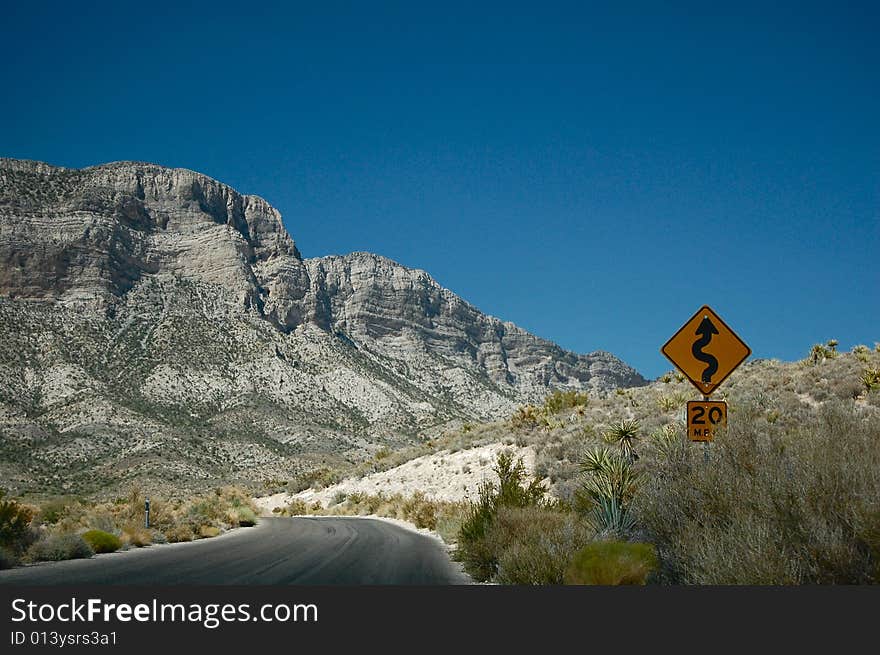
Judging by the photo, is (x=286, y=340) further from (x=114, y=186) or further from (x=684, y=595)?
(x=684, y=595)

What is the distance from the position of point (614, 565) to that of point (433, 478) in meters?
36.2

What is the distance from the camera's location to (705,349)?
11516mm

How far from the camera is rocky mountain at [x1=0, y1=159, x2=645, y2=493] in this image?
6581 cm

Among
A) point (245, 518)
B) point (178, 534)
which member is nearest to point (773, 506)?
point (178, 534)

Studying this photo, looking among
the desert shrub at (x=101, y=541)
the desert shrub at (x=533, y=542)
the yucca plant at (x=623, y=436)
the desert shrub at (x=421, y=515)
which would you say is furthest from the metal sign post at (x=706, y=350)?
the desert shrub at (x=421, y=515)

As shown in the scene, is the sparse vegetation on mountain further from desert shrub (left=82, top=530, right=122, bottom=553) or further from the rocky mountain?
the rocky mountain

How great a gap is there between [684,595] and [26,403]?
72.8 m

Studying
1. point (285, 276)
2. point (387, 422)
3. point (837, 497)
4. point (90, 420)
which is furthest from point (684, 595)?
point (285, 276)

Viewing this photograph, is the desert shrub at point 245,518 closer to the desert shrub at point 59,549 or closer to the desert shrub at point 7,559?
the desert shrub at point 59,549

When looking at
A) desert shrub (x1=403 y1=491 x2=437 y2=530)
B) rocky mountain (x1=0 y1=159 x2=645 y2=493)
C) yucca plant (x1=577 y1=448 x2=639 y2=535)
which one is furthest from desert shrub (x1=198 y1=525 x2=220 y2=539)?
rocky mountain (x1=0 y1=159 x2=645 y2=493)

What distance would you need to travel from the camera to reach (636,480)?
14.3 metres

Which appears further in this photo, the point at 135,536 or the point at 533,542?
the point at 135,536

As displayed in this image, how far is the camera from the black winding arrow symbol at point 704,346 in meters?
11.4

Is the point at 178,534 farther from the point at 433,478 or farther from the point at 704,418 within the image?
the point at 433,478
